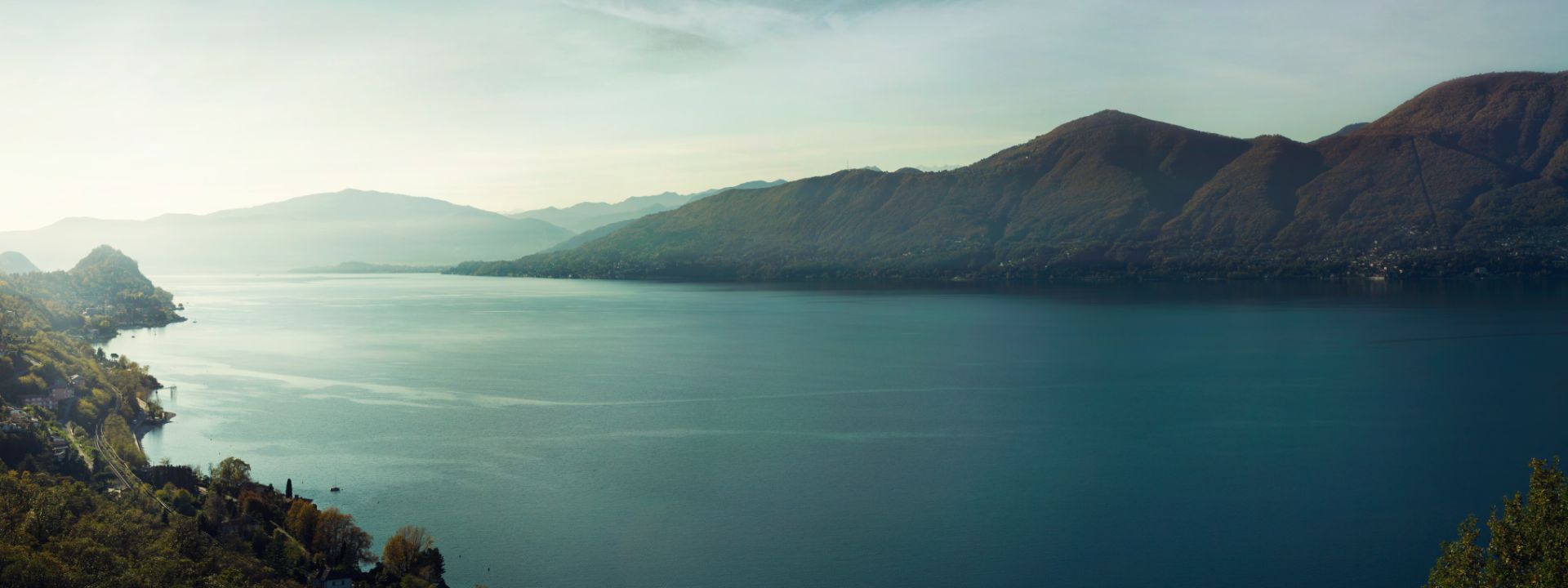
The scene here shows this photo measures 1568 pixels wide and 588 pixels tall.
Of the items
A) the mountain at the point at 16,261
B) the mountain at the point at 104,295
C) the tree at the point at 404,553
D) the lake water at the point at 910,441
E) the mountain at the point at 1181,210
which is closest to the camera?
the tree at the point at 404,553

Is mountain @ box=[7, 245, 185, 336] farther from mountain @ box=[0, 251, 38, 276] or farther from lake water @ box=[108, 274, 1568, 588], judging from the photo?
mountain @ box=[0, 251, 38, 276]

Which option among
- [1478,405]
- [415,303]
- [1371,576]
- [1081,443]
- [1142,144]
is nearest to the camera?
[1371,576]

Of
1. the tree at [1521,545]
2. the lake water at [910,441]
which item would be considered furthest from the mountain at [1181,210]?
the tree at [1521,545]

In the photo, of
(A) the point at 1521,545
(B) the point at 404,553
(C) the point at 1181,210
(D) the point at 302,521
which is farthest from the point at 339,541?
(C) the point at 1181,210

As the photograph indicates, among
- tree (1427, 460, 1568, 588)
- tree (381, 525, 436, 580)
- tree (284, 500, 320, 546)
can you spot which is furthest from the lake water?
tree (1427, 460, 1568, 588)

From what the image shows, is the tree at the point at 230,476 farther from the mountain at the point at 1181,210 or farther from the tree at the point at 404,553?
the mountain at the point at 1181,210

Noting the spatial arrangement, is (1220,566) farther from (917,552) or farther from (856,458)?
(856,458)

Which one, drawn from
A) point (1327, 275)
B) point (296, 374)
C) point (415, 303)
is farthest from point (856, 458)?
point (1327, 275)
